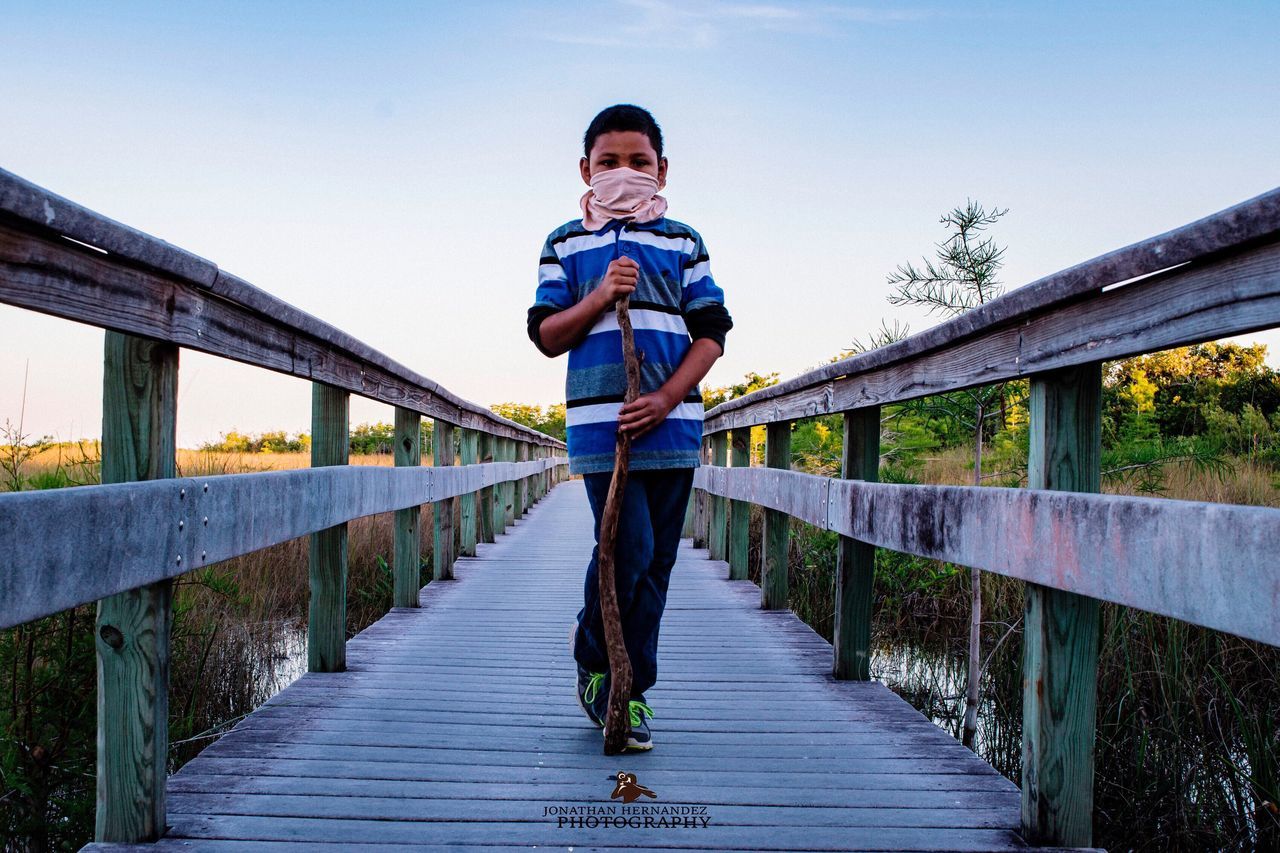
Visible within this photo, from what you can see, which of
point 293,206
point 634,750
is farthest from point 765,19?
point 634,750

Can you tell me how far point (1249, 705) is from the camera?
3.79m

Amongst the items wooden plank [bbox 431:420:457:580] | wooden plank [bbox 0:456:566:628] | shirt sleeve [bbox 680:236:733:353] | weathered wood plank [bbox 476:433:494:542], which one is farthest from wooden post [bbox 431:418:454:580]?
shirt sleeve [bbox 680:236:733:353]

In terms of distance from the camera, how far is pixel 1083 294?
1.72m

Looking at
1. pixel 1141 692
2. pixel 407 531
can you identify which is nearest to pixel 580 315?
pixel 407 531

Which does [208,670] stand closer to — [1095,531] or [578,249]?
[578,249]

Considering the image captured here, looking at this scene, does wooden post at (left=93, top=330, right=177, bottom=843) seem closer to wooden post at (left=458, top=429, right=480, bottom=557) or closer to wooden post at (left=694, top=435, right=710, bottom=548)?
wooden post at (left=458, top=429, right=480, bottom=557)

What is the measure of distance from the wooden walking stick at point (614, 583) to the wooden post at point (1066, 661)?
986 millimetres

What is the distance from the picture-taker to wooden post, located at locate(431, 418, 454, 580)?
5484mm

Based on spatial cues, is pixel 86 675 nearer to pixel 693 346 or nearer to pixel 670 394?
pixel 670 394

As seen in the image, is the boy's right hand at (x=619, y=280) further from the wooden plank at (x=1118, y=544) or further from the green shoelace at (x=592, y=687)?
the green shoelace at (x=592, y=687)

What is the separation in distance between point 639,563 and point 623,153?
1.12m

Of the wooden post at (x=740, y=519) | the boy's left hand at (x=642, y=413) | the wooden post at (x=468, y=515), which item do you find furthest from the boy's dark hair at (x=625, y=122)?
the wooden post at (x=468, y=515)

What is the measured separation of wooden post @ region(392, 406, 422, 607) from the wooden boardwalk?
69 centimetres

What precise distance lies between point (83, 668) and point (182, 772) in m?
0.86
